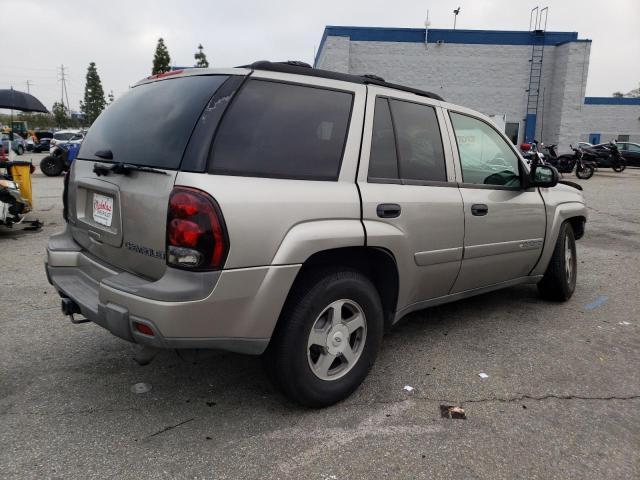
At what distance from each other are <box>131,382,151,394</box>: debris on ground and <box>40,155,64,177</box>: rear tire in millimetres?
14783

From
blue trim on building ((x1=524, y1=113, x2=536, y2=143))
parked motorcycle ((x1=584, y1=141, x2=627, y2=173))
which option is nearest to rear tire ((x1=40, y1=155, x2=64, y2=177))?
blue trim on building ((x1=524, y1=113, x2=536, y2=143))

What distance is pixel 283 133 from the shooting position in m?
2.54

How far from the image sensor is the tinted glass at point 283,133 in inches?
92.7

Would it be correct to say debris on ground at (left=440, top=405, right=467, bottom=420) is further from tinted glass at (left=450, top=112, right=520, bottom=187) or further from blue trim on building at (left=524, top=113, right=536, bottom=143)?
blue trim on building at (left=524, top=113, right=536, bottom=143)

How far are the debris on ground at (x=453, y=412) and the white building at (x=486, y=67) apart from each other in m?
23.7

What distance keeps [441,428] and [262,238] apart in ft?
Answer: 4.55

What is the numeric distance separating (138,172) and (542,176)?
3.13 meters

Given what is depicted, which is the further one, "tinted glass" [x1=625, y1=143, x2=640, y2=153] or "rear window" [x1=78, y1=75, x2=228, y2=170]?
"tinted glass" [x1=625, y1=143, x2=640, y2=153]

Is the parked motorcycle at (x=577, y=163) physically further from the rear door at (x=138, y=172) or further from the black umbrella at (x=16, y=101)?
the rear door at (x=138, y=172)

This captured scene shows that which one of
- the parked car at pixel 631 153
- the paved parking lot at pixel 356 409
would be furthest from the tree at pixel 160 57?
the paved parking lot at pixel 356 409

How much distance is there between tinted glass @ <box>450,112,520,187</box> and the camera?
11.9 feet

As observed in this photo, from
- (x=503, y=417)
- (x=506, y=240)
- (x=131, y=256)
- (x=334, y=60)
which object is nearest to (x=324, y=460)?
(x=503, y=417)

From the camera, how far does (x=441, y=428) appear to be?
262 cm

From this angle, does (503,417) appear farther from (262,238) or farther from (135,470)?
(135,470)
